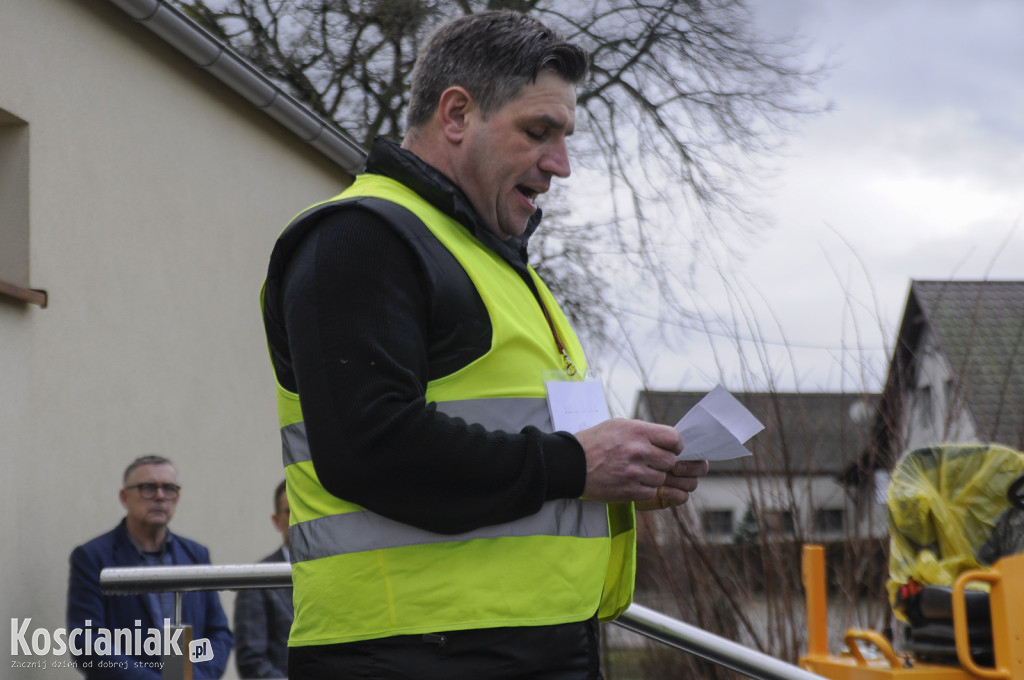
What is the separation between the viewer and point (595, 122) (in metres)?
14.4

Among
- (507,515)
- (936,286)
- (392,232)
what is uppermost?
(936,286)

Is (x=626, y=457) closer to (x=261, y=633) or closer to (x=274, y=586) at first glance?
(x=274, y=586)

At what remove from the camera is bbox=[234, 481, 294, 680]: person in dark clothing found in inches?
191

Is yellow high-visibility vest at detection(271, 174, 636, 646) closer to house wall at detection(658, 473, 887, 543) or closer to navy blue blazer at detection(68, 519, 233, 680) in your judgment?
navy blue blazer at detection(68, 519, 233, 680)

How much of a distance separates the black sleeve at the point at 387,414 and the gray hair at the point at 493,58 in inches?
12.7

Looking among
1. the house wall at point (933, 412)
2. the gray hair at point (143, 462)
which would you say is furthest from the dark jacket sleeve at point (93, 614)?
the house wall at point (933, 412)

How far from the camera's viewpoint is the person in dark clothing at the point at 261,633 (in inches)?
191

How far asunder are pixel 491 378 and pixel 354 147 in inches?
284

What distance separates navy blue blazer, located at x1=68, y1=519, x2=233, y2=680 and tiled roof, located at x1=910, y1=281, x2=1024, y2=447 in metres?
4.97

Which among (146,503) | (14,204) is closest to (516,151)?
(146,503)

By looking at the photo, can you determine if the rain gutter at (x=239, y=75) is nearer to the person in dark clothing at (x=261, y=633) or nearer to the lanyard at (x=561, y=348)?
the person in dark clothing at (x=261, y=633)

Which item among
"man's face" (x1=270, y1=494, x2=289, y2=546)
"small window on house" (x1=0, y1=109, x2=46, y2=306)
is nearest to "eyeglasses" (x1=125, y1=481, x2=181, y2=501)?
"man's face" (x1=270, y1=494, x2=289, y2=546)

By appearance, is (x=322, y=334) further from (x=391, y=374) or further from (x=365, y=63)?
(x=365, y=63)

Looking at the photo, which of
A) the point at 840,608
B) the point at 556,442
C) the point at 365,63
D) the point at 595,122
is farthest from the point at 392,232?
the point at 595,122
